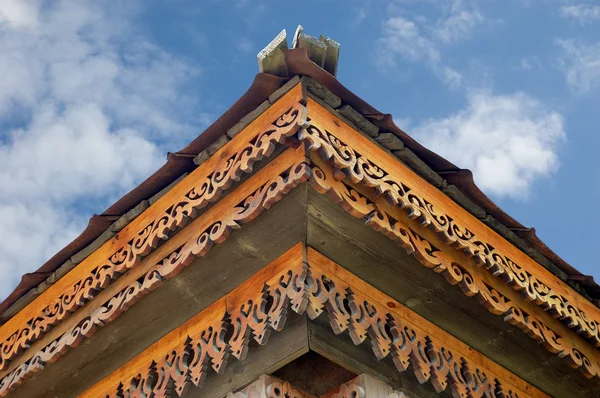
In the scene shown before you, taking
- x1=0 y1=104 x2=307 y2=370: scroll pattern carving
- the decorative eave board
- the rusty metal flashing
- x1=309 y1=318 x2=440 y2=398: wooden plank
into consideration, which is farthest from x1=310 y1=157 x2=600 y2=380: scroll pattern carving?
the rusty metal flashing

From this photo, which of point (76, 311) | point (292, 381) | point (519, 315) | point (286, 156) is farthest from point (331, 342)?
point (76, 311)

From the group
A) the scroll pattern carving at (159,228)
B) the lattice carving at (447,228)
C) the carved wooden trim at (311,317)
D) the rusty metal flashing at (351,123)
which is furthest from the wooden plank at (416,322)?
the rusty metal flashing at (351,123)

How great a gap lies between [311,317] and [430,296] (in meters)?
0.86

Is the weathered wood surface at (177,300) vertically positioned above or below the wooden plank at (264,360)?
above

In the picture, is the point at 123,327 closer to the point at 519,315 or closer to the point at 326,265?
the point at 326,265

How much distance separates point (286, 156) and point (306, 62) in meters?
0.43

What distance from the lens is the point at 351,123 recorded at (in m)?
3.68

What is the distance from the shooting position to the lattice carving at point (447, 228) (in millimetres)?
3334

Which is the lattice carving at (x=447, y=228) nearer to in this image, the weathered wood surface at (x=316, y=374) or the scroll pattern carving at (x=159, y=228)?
the scroll pattern carving at (x=159, y=228)

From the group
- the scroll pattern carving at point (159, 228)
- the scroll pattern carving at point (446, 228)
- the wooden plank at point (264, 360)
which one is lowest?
the wooden plank at point (264, 360)

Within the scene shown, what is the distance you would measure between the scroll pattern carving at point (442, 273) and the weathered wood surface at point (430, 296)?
69 mm

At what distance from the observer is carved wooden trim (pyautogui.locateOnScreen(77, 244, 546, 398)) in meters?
3.39

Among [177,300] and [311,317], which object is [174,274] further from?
[311,317]

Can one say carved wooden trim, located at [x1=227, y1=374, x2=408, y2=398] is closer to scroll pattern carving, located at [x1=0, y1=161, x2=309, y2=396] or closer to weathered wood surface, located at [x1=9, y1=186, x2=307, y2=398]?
scroll pattern carving, located at [x1=0, y1=161, x2=309, y2=396]
